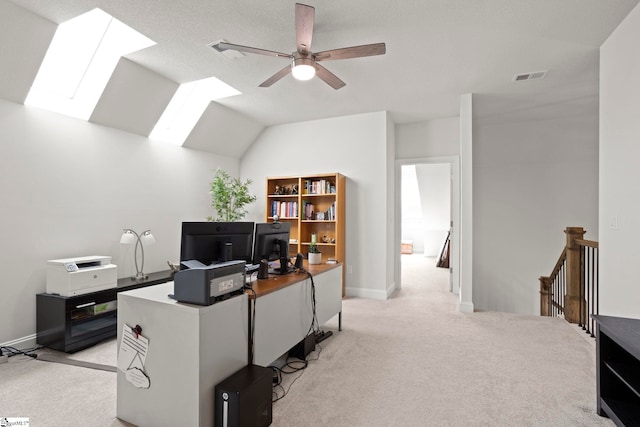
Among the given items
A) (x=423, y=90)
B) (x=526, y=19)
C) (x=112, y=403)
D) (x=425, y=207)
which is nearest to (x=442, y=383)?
(x=112, y=403)

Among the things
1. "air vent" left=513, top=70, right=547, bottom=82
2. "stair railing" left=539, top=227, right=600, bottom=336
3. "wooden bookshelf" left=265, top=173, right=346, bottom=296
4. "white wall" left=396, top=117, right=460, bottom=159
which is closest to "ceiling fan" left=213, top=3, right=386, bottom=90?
"air vent" left=513, top=70, right=547, bottom=82

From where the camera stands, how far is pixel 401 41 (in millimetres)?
2855

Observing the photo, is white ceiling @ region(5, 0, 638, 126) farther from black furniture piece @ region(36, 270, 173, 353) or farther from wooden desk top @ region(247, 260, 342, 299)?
black furniture piece @ region(36, 270, 173, 353)

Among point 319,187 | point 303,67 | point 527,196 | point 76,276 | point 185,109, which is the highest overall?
point 185,109

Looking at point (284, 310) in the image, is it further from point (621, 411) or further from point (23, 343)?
point (23, 343)

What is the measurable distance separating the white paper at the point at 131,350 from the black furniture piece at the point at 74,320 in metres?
1.48

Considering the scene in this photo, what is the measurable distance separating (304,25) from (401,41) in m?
1.12

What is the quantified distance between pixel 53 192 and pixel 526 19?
4.70 m

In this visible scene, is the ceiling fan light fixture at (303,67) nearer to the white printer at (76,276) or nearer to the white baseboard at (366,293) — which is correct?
the white printer at (76,276)

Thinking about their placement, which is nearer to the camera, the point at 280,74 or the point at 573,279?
the point at 280,74

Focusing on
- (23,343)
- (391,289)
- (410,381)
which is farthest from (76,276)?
(391,289)

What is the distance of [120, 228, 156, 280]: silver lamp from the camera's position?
364 cm

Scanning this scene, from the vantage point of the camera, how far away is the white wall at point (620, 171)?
238 cm

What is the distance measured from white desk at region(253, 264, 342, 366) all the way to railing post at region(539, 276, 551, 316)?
11.9 ft
